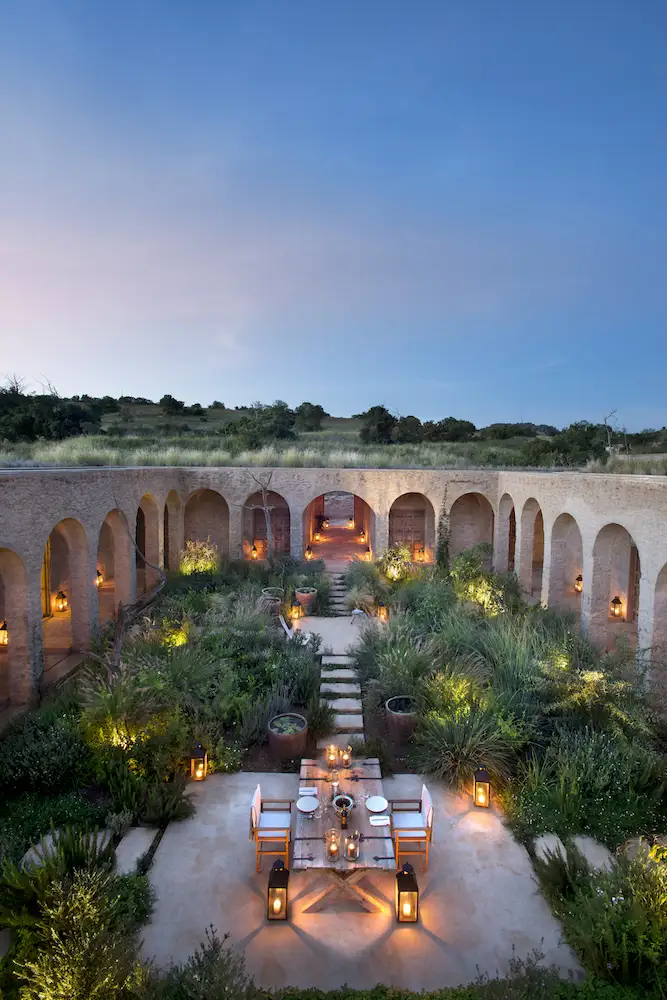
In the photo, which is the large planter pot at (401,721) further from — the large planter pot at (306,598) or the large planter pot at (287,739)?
the large planter pot at (306,598)

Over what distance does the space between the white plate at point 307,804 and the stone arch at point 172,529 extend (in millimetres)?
11974

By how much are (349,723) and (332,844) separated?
3.43 metres

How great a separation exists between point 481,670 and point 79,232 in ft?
57.7

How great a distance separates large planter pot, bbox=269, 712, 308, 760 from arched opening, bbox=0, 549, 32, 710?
4225mm

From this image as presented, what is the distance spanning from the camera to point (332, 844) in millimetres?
4926

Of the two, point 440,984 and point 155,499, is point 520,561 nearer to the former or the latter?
point 155,499

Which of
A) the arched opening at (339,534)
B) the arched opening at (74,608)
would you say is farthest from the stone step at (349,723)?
the arched opening at (339,534)

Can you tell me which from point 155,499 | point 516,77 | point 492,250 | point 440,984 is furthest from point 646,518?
point 492,250

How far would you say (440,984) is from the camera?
4.23 meters

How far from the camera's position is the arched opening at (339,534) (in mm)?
18641

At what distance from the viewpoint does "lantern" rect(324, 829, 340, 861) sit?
487cm

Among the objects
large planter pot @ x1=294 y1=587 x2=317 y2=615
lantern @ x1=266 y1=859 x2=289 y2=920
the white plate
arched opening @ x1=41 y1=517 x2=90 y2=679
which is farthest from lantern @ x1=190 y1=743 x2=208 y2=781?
large planter pot @ x1=294 y1=587 x2=317 y2=615

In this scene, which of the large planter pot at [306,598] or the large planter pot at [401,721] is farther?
the large planter pot at [306,598]

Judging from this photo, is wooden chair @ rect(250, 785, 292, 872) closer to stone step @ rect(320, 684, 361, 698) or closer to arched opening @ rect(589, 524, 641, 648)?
stone step @ rect(320, 684, 361, 698)
